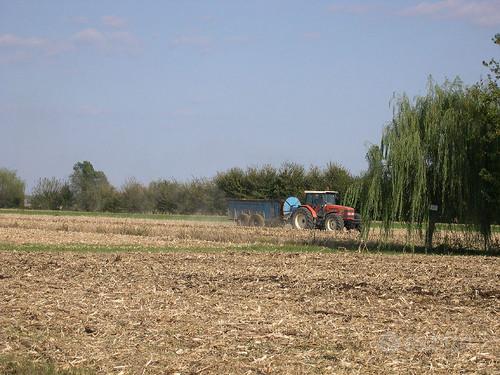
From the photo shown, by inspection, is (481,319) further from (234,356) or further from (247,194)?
(247,194)

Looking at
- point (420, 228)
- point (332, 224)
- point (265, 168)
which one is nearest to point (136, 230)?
point (332, 224)

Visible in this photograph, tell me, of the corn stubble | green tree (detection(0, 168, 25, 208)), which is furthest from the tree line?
the corn stubble

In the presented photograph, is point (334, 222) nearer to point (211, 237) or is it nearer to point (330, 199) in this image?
point (330, 199)

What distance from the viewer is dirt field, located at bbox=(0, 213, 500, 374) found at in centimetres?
944

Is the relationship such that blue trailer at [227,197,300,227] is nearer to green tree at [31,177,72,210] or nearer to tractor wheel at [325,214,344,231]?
tractor wheel at [325,214,344,231]

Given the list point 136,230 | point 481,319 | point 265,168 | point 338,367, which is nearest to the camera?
point 338,367

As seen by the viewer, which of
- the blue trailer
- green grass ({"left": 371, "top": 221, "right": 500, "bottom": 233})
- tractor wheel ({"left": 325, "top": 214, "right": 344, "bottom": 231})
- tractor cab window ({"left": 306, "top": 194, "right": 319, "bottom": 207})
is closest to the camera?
green grass ({"left": 371, "top": 221, "right": 500, "bottom": 233})

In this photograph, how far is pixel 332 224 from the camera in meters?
39.0

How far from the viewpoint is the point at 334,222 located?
38.9m

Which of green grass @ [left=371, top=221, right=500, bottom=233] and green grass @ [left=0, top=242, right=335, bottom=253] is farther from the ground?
green grass @ [left=371, top=221, right=500, bottom=233]

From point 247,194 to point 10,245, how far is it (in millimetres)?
37353

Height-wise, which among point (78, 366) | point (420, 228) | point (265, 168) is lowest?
point (78, 366)

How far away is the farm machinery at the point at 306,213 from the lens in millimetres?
39125

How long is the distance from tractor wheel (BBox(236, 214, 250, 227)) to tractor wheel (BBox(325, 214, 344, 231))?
738 centimetres
